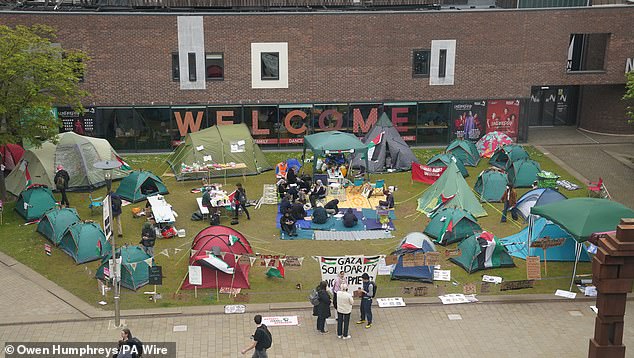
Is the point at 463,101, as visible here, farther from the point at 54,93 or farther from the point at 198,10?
the point at 54,93

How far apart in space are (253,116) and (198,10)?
620 cm

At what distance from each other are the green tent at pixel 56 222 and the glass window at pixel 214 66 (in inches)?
486

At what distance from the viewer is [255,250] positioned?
25.2 metres

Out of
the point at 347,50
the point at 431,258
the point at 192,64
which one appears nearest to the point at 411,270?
the point at 431,258

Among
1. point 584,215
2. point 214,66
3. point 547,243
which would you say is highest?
point 214,66

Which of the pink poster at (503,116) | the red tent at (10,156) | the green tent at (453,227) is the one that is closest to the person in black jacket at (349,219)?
the green tent at (453,227)

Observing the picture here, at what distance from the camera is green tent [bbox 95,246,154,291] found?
21953mm

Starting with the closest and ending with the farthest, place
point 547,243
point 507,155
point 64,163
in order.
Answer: point 547,243, point 64,163, point 507,155

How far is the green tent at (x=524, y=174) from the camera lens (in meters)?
32.4

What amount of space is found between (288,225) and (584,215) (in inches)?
375

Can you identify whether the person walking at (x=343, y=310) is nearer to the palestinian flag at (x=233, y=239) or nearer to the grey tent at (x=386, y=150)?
the palestinian flag at (x=233, y=239)

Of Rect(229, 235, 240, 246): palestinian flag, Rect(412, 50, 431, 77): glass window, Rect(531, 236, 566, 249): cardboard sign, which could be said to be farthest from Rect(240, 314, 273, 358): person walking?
Rect(412, 50, 431, 77): glass window

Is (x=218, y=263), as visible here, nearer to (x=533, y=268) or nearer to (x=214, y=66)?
(x=533, y=268)

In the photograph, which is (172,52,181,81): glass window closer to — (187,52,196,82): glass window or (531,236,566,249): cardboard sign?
(187,52,196,82): glass window
